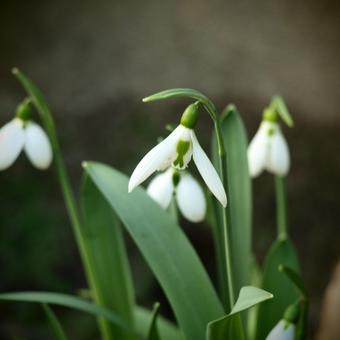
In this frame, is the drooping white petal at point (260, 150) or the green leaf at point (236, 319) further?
the drooping white petal at point (260, 150)

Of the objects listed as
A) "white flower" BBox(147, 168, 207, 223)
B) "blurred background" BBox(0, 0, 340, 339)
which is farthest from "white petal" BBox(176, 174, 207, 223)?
"blurred background" BBox(0, 0, 340, 339)

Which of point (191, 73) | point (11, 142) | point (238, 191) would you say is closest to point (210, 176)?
point (238, 191)

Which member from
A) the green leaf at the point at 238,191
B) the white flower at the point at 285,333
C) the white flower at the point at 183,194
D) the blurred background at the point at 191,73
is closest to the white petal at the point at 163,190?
the white flower at the point at 183,194

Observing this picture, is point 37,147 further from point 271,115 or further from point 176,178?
point 271,115

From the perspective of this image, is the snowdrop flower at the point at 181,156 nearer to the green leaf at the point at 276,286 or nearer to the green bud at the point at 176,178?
the green bud at the point at 176,178

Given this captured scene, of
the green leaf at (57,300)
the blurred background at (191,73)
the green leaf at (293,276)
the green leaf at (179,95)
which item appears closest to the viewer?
the green leaf at (179,95)

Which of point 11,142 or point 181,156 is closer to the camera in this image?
point 181,156

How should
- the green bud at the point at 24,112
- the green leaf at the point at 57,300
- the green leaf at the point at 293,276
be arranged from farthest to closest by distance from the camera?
the green bud at the point at 24,112 < the green leaf at the point at 57,300 < the green leaf at the point at 293,276
